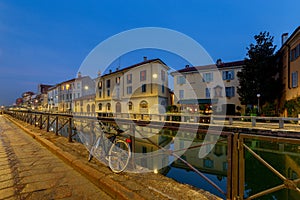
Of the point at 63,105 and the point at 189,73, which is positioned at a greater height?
the point at 189,73

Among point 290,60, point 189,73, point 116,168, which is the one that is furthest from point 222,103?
point 116,168

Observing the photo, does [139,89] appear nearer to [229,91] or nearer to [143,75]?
[143,75]

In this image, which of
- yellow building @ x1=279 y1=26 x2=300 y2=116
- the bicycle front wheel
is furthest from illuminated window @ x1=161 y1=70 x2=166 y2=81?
the bicycle front wheel

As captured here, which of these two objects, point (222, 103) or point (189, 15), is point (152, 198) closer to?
point (222, 103)

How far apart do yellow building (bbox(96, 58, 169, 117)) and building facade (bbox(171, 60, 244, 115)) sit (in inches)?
104

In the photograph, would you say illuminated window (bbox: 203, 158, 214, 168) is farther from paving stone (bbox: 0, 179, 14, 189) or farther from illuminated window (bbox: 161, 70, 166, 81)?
illuminated window (bbox: 161, 70, 166, 81)

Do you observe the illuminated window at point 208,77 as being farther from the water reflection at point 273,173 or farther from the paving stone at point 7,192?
the paving stone at point 7,192

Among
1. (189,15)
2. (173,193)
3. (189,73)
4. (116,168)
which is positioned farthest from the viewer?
(189,15)

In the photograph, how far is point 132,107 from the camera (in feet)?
87.6

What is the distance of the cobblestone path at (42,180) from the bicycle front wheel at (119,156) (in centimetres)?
51

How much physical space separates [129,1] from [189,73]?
244 feet

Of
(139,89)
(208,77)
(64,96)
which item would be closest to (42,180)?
(139,89)

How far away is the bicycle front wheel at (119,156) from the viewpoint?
3004mm

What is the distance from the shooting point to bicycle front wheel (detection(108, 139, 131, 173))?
3004 mm
